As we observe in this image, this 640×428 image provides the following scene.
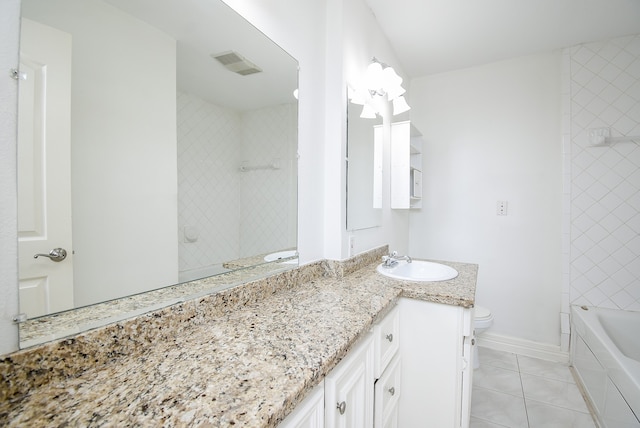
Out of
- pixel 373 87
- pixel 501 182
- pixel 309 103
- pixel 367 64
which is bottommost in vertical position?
pixel 501 182

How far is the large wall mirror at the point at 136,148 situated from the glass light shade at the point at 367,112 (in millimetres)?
703

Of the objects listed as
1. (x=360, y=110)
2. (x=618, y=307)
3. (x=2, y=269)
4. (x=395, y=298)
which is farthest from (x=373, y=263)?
(x=618, y=307)

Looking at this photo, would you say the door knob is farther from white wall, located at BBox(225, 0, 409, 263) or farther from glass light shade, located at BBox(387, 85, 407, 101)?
glass light shade, located at BBox(387, 85, 407, 101)

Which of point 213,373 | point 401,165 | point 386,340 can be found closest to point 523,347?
point 401,165

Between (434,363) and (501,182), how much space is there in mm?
1820

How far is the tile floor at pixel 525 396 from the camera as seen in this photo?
5.12 ft

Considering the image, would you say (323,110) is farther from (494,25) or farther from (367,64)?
(494,25)

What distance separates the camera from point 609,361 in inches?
57.2

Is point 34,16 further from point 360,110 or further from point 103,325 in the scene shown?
point 360,110

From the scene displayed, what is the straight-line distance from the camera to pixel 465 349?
3.98ft

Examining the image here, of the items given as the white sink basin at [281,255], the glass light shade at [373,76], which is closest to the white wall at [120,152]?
the white sink basin at [281,255]

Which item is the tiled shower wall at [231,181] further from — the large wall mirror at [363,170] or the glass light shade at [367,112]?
the glass light shade at [367,112]

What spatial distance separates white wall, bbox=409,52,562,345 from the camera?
2229 mm

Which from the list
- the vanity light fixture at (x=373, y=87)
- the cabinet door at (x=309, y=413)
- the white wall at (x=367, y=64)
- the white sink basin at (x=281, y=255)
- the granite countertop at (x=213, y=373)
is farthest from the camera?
the vanity light fixture at (x=373, y=87)
